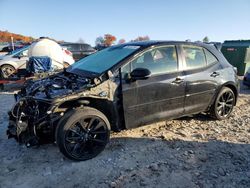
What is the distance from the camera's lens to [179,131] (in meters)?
4.72

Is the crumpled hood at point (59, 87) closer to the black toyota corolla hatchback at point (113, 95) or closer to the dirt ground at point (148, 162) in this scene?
the black toyota corolla hatchback at point (113, 95)

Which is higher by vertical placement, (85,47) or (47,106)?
(85,47)

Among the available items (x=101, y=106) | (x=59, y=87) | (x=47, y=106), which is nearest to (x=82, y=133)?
(x=101, y=106)

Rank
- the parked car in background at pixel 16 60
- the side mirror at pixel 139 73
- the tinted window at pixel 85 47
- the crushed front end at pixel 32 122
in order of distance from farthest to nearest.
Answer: the tinted window at pixel 85 47 < the parked car in background at pixel 16 60 < the side mirror at pixel 139 73 < the crushed front end at pixel 32 122

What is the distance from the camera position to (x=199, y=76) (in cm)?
466

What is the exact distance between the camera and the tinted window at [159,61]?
13.5ft

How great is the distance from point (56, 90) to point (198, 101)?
2.62 m

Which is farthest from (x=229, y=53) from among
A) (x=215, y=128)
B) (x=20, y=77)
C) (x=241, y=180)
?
(x=241, y=180)

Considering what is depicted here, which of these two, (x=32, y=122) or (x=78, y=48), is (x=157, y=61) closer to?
(x=32, y=122)

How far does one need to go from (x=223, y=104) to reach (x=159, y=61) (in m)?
1.93

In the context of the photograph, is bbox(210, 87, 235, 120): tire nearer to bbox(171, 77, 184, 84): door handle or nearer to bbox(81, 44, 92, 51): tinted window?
bbox(171, 77, 184, 84): door handle

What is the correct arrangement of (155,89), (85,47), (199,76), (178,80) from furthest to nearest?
(85,47) < (199,76) < (178,80) < (155,89)

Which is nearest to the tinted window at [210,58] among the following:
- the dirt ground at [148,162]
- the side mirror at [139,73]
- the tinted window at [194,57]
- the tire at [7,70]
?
the tinted window at [194,57]

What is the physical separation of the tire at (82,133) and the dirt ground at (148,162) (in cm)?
16
